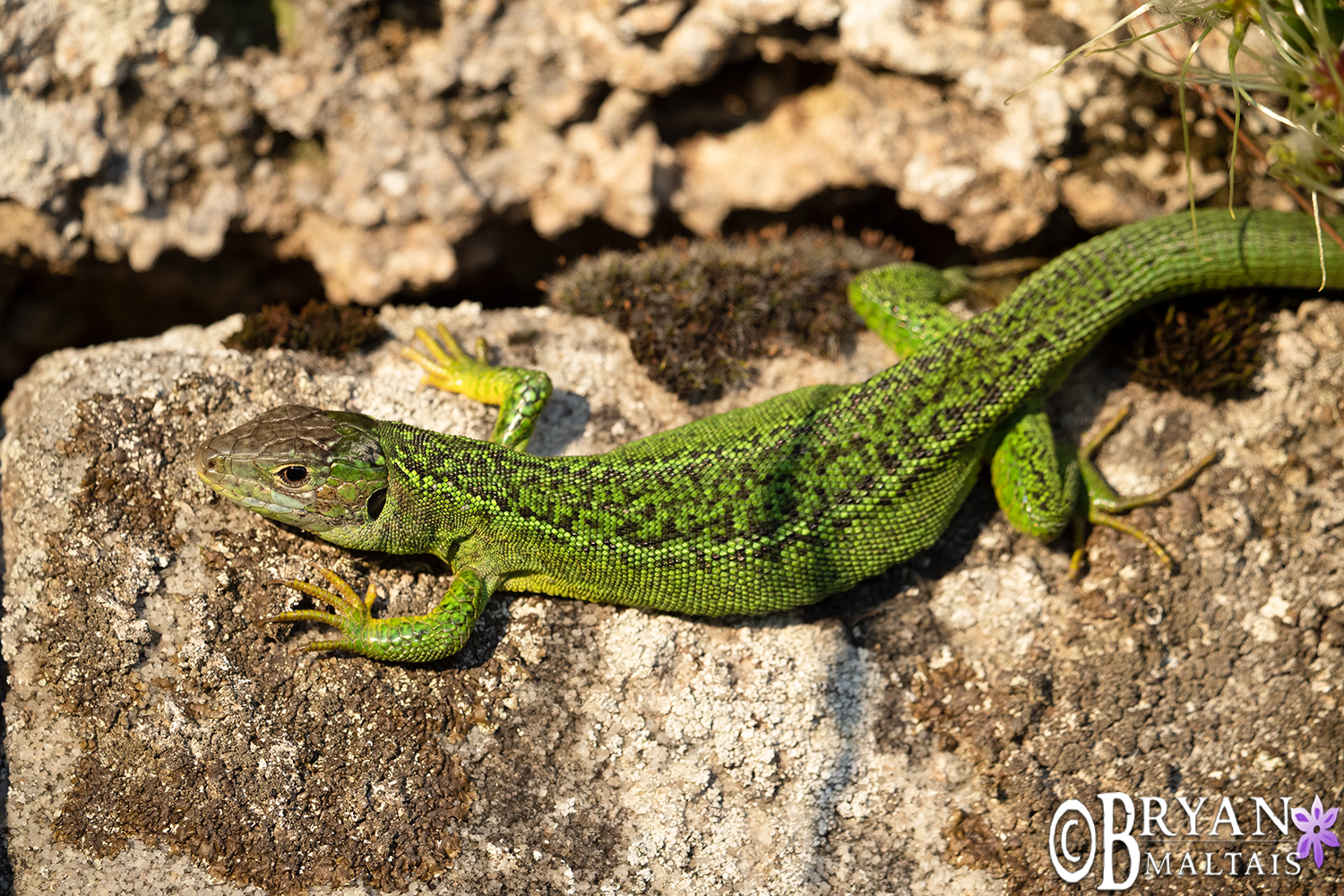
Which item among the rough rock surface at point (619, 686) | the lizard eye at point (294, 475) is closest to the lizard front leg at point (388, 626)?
the rough rock surface at point (619, 686)

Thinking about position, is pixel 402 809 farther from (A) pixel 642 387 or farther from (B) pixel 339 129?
(B) pixel 339 129

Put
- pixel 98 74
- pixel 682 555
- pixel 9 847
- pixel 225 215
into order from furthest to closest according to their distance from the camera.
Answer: pixel 225 215 → pixel 98 74 → pixel 682 555 → pixel 9 847

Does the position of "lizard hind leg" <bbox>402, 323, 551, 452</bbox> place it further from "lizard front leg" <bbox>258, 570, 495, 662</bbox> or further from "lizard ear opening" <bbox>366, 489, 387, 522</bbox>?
"lizard front leg" <bbox>258, 570, 495, 662</bbox>

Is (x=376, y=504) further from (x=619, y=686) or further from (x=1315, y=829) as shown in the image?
(x=1315, y=829)

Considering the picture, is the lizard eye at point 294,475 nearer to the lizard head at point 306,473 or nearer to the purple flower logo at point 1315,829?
the lizard head at point 306,473

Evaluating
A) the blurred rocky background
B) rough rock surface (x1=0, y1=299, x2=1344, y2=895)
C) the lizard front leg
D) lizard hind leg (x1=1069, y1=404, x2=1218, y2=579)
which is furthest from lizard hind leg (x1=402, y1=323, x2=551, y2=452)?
lizard hind leg (x1=1069, y1=404, x2=1218, y2=579)

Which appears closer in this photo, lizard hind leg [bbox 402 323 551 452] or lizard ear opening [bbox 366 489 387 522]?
lizard ear opening [bbox 366 489 387 522]

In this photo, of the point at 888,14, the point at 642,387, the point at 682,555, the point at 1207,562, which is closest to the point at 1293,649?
the point at 1207,562
